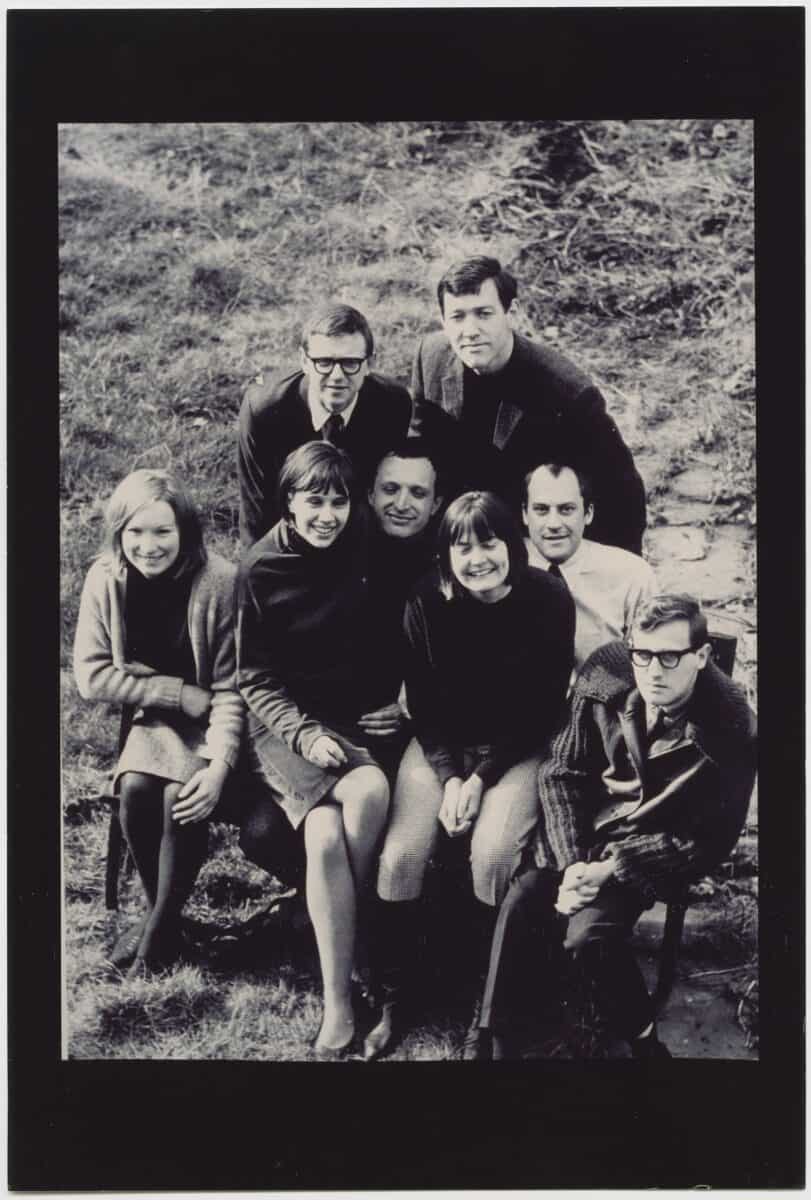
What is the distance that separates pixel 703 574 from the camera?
4.46 metres

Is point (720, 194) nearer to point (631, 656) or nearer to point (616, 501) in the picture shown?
point (616, 501)

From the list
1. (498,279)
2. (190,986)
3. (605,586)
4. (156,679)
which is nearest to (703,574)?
(605,586)

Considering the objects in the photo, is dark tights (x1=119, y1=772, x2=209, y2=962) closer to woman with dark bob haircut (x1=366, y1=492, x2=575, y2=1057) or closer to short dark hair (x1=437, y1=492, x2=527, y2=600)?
woman with dark bob haircut (x1=366, y1=492, x2=575, y2=1057)

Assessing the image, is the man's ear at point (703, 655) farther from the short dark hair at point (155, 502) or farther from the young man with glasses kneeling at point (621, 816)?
the short dark hair at point (155, 502)

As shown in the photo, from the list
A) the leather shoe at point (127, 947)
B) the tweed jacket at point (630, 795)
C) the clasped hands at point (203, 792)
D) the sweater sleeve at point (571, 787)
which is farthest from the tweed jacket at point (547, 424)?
the leather shoe at point (127, 947)

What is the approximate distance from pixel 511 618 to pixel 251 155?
5.82 ft

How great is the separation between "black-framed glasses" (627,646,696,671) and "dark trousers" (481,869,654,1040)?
69cm

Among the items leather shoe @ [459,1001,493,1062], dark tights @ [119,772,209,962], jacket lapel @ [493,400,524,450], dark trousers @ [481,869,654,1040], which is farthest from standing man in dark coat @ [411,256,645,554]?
leather shoe @ [459,1001,493,1062]

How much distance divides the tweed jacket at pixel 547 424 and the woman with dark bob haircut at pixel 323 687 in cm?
41

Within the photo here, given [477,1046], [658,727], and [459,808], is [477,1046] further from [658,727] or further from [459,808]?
[658,727]

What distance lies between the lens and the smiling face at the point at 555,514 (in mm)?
4340

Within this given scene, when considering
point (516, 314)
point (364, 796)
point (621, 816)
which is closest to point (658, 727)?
point (621, 816)

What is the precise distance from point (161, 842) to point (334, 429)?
142 centimetres

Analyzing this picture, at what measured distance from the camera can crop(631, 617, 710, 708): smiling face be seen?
14.1 ft
